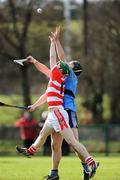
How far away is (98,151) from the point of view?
109 ft

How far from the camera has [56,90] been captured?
14.3 m

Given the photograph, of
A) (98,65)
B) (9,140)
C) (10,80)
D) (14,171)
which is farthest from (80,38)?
(14,171)

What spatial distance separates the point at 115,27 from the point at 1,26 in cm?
625

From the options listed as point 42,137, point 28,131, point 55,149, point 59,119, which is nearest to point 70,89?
point 59,119

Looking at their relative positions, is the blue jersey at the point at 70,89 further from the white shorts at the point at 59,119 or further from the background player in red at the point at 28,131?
the background player in red at the point at 28,131

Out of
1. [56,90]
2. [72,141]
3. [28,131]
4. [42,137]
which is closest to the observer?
[72,141]

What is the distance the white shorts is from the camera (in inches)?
555

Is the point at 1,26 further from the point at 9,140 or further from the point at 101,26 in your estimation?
Result: the point at 9,140

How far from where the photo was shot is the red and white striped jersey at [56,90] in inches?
561

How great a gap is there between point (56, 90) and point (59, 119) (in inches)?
21.6

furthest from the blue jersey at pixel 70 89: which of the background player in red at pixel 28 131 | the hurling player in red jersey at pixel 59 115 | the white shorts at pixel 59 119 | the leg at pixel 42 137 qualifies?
the background player in red at pixel 28 131

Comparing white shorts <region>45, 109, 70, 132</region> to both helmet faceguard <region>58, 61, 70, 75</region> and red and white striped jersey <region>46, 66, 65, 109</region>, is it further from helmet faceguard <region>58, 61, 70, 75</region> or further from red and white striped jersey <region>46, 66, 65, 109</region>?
helmet faceguard <region>58, 61, 70, 75</region>

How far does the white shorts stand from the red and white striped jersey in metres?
0.13

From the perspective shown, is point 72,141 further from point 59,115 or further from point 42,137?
point 42,137
